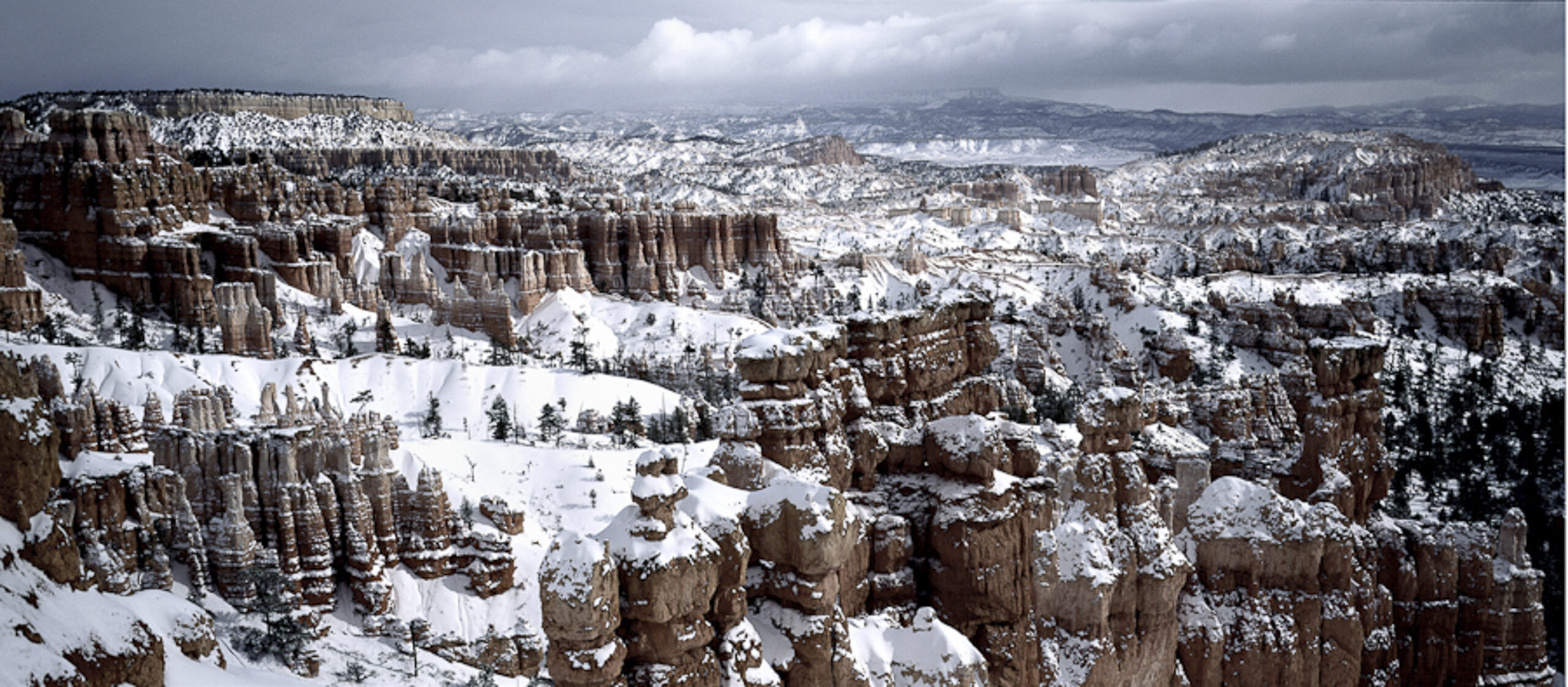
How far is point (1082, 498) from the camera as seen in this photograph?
10.8 meters

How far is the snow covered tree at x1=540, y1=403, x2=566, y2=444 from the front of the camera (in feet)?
85.0

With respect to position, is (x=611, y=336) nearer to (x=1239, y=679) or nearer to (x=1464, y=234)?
(x=1239, y=679)

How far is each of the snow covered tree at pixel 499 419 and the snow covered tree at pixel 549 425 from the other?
796 millimetres

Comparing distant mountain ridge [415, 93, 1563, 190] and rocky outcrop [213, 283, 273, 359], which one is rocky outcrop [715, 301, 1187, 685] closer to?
distant mountain ridge [415, 93, 1563, 190]

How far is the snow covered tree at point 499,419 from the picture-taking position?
84.6ft

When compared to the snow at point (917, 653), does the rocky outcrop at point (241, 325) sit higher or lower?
lower

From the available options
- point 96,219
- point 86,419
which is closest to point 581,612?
point 86,419

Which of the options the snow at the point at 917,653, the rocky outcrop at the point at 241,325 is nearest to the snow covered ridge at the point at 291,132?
the rocky outcrop at the point at 241,325

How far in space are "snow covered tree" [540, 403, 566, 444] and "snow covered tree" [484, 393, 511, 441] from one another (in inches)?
31.4

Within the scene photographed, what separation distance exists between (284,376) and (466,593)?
12.7m

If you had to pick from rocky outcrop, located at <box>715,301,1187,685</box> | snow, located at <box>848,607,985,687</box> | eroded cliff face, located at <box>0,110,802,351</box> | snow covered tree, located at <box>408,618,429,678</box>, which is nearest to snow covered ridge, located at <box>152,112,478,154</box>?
eroded cliff face, located at <box>0,110,802,351</box>

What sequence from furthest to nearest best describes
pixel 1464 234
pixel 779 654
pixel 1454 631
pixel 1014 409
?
pixel 1464 234, pixel 1014 409, pixel 1454 631, pixel 779 654

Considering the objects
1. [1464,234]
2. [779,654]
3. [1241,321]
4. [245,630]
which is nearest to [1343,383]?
[779,654]

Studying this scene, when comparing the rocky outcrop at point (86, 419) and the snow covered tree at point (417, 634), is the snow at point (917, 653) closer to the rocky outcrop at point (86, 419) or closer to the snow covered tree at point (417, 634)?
the snow covered tree at point (417, 634)
